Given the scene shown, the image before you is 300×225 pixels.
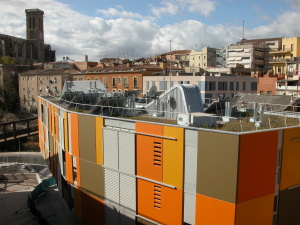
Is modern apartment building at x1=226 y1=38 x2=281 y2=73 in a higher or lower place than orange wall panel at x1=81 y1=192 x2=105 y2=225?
higher

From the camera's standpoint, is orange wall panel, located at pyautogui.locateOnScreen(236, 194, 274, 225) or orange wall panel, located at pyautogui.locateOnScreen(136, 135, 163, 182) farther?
orange wall panel, located at pyautogui.locateOnScreen(136, 135, 163, 182)

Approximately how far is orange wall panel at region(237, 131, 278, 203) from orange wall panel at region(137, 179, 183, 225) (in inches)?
108

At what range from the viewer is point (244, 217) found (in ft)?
32.4

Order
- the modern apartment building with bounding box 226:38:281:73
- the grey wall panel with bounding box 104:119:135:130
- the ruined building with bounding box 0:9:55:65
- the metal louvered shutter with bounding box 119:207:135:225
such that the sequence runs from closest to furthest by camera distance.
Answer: the grey wall panel with bounding box 104:119:135:130
the metal louvered shutter with bounding box 119:207:135:225
the modern apartment building with bounding box 226:38:281:73
the ruined building with bounding box 0:9:55:65

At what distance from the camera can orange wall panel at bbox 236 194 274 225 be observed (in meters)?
9.77

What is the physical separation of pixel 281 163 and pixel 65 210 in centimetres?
1600

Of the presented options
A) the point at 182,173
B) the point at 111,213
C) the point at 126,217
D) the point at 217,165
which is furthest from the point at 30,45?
the point at 217,165

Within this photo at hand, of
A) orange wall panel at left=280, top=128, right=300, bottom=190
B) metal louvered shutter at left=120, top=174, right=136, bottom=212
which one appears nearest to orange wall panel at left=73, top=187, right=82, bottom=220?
metal louvered shutter at left=120, top=174, right=136, bottom=212

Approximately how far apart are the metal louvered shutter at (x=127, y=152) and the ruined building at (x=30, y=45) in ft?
272

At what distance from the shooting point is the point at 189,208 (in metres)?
11.0

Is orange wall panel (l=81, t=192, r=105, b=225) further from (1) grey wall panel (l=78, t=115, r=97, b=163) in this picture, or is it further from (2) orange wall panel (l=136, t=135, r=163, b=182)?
(2) orange wall panel (l=136, t=135, r=163, b=182)

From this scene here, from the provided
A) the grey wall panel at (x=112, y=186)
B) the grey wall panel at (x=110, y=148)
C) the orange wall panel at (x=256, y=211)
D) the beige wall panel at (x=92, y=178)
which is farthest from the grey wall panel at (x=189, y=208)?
the beige wall panel at (x=92, y=178)

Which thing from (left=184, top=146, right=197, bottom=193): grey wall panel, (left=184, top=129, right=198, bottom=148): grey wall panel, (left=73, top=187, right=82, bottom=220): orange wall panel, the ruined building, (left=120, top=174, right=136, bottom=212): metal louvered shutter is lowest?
(left=73, top=187, right=82, bottom=220): orange wall panel

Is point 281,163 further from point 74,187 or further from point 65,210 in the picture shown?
point 65,210
